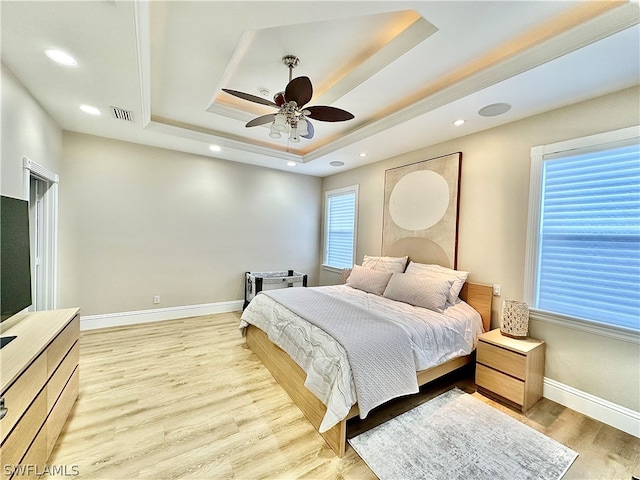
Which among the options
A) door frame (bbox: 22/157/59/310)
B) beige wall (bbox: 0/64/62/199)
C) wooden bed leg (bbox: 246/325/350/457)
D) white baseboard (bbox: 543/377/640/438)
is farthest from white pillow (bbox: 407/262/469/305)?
door frame (bbox: 22/157/59/310)

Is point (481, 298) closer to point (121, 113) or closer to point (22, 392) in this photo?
point (22, 392)

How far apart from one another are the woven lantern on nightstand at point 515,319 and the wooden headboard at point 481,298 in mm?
273

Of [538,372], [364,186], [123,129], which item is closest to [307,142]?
[364,186]

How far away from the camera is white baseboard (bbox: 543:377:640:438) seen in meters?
A: 2.03

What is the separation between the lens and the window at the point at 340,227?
4929mm

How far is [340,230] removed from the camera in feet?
17.3

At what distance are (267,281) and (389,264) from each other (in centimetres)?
217

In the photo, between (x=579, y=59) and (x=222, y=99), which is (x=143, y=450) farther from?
(x=579, y=59)

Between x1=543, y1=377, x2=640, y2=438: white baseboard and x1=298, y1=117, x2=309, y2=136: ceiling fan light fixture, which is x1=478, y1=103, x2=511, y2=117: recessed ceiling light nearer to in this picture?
x1=298, y1=117, x2=309, y2=136: ceiling fan light fixture

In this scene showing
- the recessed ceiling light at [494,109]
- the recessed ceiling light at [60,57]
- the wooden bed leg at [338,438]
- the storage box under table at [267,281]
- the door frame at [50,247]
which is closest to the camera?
the wooden bed leg at [338,438]

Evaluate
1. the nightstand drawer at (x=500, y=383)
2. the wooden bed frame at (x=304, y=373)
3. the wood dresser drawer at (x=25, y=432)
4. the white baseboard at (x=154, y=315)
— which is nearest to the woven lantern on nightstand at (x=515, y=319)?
the wooden bed frame at (x=304, y=373)

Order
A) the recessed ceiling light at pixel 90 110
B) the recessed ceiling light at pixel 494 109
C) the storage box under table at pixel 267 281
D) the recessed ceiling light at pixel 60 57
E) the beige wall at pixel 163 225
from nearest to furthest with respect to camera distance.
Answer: the recessed ceiling light at pixel 60 57, the recessed ceiling light at pixel 494 109, the recessed ceiling light at pixel 90 110, the beige wall at pixel 163 225, the storage box under table at pixel 267 281

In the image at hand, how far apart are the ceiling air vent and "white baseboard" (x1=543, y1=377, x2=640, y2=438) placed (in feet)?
16.4

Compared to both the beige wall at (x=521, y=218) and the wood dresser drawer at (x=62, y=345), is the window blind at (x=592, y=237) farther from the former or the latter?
the wood dresser drawer at (x=62, y=345)
